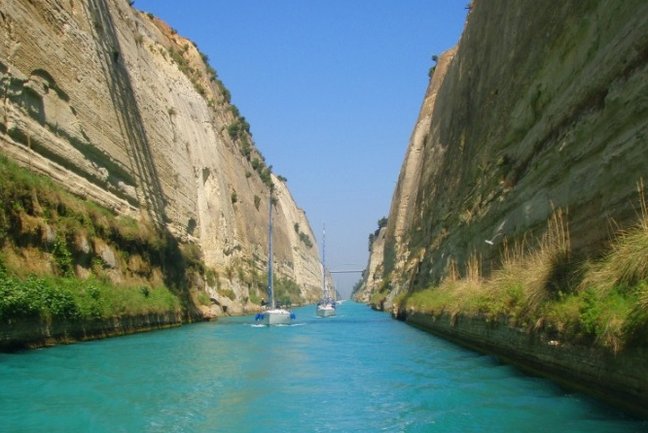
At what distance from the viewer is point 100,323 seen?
1872 centimetres

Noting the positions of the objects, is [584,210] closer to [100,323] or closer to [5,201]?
[5,201]

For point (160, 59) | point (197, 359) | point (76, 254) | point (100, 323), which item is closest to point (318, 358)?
point (197, 359)

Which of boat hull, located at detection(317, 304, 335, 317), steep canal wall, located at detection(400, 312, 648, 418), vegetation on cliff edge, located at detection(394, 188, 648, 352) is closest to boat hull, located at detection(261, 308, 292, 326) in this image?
boat hull, located at detection(317, 304, 335, 317)

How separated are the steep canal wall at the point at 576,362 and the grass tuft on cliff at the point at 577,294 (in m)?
0.16

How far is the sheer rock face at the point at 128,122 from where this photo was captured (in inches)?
737

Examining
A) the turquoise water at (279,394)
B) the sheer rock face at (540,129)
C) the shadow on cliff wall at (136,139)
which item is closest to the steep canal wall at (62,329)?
the turquoise water at (279,394)

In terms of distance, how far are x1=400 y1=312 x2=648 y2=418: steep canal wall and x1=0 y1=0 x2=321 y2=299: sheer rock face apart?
13.7m

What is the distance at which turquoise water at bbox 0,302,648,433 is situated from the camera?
7785mm

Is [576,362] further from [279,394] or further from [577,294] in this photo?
[279,394]

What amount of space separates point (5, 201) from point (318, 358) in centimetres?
871

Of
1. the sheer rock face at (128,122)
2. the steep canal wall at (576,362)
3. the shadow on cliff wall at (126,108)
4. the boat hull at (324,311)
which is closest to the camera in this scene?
the steep canal wall at (576,362)

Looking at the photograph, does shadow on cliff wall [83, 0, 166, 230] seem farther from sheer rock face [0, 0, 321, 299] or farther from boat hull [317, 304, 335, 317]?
boat hull [317, 304, 335, 317]

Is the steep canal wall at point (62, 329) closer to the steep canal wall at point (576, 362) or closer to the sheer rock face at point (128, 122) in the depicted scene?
the sheer rock face at point (128, 122)

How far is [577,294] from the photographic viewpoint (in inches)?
353
